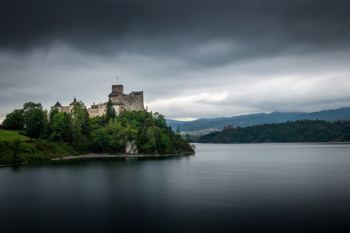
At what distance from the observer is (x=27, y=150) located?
57.3m

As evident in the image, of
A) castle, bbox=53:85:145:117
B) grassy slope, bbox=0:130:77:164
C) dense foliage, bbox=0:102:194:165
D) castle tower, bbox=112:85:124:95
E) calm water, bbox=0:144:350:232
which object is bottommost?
calm water, bbox=0:144:350:232

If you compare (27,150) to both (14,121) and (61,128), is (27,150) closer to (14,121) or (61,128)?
(61,128)

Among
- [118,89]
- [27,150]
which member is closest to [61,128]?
[27,150]

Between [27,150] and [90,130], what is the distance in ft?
70.9

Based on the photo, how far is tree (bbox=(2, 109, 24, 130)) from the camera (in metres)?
Answer: 76.4

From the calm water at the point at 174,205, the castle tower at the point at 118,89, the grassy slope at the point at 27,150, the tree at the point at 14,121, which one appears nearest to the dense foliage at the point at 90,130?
the tree at the point at 14,121

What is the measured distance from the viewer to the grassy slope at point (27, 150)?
52.1 meters

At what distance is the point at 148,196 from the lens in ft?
86.6

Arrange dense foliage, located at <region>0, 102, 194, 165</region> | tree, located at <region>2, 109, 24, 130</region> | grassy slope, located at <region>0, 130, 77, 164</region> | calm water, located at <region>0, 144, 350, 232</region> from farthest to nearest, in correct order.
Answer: tree, located at <region>2, 109, 24, 130</region> < dense foliage, located at <region>0, 102, 194, 165</region> < grassy slope, located at <region>0, 130, 77, 164</region> < calm water, located at <region>0, 144, 350, 232</region>

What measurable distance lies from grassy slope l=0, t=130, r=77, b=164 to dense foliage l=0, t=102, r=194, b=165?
3.13 feet

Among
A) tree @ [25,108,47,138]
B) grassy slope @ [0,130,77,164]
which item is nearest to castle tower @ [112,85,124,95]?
tree @ [25,108,47,138]

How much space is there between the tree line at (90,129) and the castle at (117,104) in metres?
3.82

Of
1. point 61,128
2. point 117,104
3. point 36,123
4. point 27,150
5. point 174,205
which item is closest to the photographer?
point 174,205

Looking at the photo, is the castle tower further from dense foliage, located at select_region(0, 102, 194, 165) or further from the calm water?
the calm water
